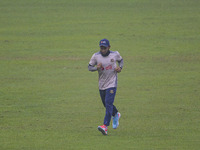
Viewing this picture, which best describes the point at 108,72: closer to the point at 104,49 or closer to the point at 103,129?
the point at 104,49

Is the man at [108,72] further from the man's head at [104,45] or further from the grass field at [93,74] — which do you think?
the grass field at [93,74]

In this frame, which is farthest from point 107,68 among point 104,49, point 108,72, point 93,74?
point 93,74

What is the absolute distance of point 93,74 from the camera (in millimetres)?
25016

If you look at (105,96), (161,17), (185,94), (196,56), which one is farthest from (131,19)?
(105,96)

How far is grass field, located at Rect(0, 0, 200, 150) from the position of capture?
13.1 metres

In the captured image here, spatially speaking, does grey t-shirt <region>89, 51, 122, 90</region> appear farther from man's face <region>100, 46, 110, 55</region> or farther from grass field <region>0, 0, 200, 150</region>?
grass field <region>0, 0, 200, 150</region>

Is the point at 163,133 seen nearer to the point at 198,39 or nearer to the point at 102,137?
the point at 102,137

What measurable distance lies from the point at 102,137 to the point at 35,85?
9167 mm

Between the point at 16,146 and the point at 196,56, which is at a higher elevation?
the point at 196,56

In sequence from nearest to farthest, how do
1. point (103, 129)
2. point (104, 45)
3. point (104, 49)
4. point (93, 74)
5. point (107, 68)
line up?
1. point (103, 129)
2. point (104, 45)
3. point (104, 49)
4. point (107, 68)
5. point (93, 74)

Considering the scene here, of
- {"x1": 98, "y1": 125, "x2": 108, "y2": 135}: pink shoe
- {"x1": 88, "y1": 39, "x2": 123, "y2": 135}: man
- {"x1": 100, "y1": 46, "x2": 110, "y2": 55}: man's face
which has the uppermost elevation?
{"x1": 100, "y1": 46, "x2": 110, "y2": 55}: man's face

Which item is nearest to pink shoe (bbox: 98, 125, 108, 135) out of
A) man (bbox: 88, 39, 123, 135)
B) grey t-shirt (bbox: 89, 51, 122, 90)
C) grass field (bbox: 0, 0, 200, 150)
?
grass field (bbox: 0, 0, 200, 150)

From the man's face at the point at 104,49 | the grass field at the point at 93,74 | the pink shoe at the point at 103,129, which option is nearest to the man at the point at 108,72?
the man's face at the point at 104,49

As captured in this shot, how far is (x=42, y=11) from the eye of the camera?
42.4m
